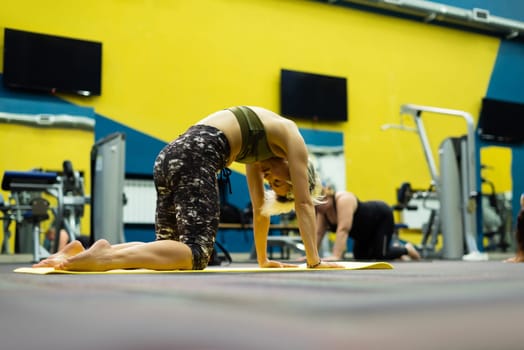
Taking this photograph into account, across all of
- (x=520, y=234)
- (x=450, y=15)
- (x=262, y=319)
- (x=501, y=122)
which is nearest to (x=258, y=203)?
(x=262, y=319)

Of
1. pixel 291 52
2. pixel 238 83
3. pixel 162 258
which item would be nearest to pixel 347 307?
pixel 162 258

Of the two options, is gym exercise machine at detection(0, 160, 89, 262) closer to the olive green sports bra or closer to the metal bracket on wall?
the metal bracket on wall

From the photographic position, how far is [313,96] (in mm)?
7852

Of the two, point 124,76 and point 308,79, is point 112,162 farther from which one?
point 308,79

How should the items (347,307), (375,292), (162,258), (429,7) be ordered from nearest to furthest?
(347,307) → (375,292) → (162,258) → (429,7)

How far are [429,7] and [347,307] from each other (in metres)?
8.51

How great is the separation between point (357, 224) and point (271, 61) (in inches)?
150

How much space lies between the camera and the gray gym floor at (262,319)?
589mm

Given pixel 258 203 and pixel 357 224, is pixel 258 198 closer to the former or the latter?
pixel 258 203

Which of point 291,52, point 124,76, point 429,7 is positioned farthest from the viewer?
point 429,7

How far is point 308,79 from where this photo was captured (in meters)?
7.88

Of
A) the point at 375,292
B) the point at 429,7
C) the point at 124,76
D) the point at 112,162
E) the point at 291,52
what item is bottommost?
the point at 375,292

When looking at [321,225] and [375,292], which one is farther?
[321,225]

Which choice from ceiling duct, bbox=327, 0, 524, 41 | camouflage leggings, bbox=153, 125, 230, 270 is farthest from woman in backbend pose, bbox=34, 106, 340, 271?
ceiling duct, bbox=327, 0, 524, 41
